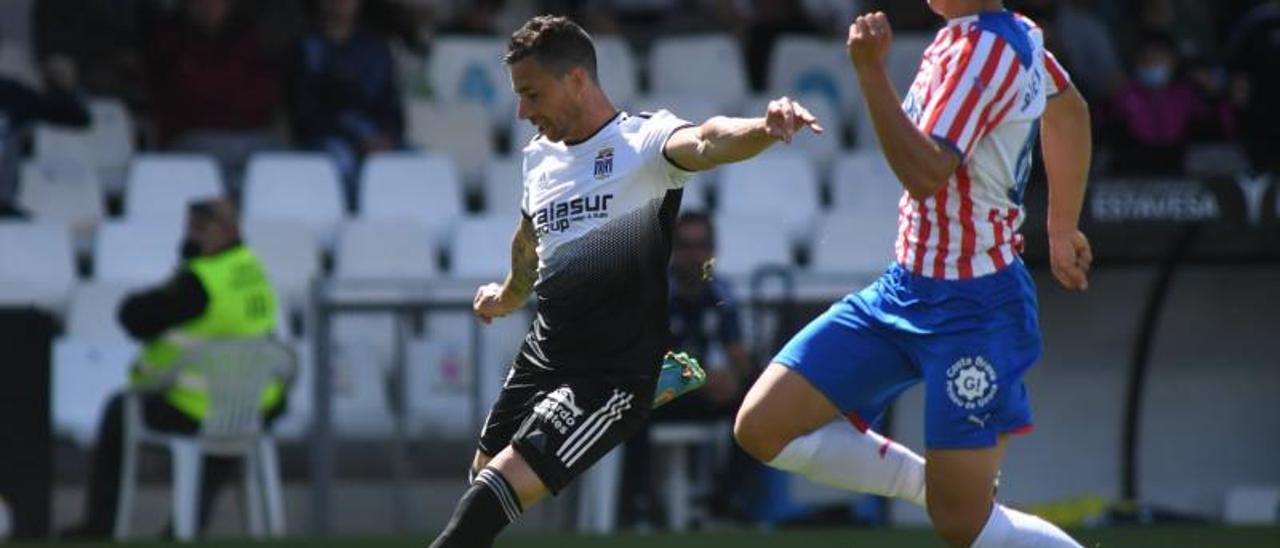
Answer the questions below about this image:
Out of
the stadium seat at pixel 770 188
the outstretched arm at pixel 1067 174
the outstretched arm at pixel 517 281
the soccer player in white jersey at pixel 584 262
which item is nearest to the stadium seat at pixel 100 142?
the stadium seat at pixel 770 188

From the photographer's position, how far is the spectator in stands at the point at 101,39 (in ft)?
47.1

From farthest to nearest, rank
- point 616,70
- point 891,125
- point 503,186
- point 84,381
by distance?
1. point 616,70
2. point 503,186
3. point 84,381
4. point 891,125

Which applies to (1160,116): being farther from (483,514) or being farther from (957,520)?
(483,514)

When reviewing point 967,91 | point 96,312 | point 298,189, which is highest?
point 967,91

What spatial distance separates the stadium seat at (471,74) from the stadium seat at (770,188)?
5.32 ft

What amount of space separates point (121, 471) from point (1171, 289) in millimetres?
5243

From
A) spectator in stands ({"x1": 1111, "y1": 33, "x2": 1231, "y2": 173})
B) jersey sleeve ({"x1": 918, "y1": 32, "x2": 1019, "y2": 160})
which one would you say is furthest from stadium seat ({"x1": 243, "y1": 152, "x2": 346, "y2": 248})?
jersey sleeve ({"x1": 918, "y1": 32, "x2": 1019, "y2": 160})

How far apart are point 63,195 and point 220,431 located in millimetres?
2490

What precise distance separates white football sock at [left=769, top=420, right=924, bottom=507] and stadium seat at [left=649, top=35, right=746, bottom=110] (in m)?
8.18

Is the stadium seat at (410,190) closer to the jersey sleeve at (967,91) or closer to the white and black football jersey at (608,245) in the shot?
the white and black football jersey at (608,245)

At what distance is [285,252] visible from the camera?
13.2 meters

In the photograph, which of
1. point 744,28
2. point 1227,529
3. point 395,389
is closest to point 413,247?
point 395,389

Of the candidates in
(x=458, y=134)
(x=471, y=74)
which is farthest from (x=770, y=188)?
(x=471, y=74)

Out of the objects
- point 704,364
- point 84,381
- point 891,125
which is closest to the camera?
point 891,125
